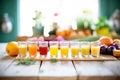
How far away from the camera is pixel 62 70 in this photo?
156 centimetres

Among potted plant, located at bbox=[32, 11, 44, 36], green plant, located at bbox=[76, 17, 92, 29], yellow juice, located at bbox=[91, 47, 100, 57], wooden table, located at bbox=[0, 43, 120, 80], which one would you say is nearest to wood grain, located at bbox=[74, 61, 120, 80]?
wooden table, located at bbox=[0, 43, 120, 80]

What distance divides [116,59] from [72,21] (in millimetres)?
3668

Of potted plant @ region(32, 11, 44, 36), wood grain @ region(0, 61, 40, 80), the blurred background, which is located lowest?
wood grain @ region(0, 61, 40, 80)

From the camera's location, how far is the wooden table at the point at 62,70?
1430 millimetres

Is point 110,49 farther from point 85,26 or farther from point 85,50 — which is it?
point 85,26

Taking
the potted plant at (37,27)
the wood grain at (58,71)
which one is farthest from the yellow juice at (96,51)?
the potted plant at (37,27)

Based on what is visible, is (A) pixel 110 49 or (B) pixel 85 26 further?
(B) pixel 85 26

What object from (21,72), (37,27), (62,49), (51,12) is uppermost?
(51,12)

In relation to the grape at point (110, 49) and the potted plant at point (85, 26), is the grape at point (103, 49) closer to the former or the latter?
the grape at point (110, 49)

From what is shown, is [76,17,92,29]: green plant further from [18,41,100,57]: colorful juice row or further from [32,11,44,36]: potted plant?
[18,41,100,57]: colorful juice row

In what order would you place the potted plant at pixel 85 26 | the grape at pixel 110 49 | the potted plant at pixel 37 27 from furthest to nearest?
the potted plant at pixel 85 26, the potted plant at pixel 37 27, the grape at pixel 110 49

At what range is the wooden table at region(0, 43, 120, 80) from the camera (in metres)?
1.43

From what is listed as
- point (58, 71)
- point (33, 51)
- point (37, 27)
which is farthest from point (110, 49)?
point (37, 27)

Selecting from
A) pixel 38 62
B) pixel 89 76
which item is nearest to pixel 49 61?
pixel 38 62
